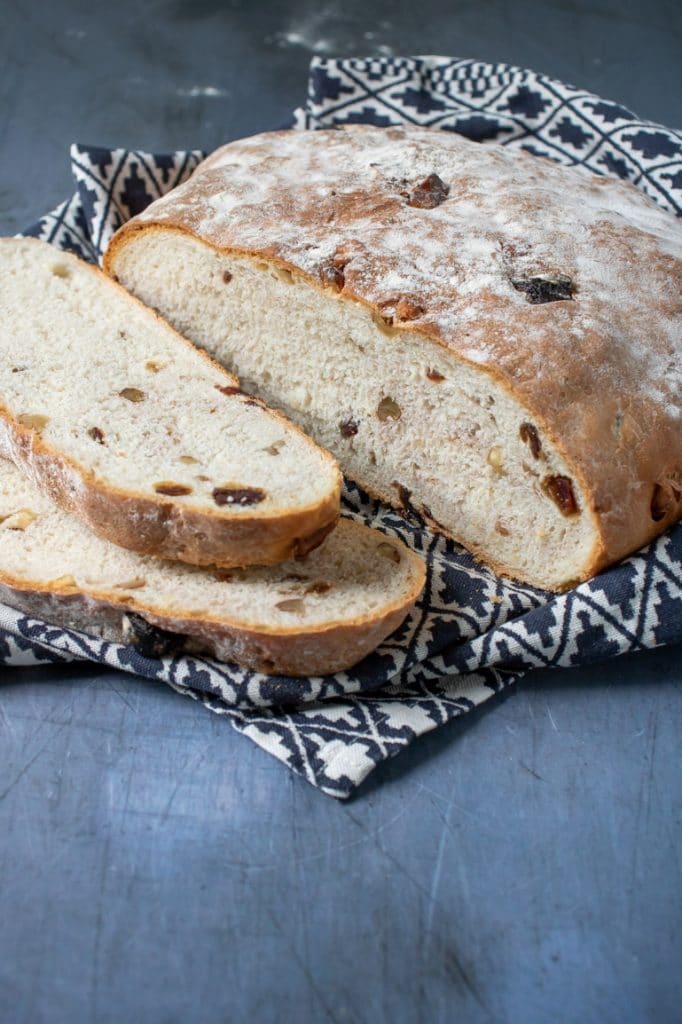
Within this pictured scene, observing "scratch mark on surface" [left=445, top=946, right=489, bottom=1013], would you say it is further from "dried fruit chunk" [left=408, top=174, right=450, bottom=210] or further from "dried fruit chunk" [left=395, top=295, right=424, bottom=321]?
"dried fruit chunk" [left=408, top=174, right=450, bottom=210]

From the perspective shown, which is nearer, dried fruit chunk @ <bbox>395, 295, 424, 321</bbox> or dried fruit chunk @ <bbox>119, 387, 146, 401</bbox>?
dried fruit chunk @ <bbox>395, 295, 424, 321</bbox>

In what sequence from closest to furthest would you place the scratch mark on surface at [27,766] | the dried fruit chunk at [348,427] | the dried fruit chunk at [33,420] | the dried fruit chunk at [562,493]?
the scratch mark on surface at [27,766] → the dried fruit chunk at [562,493] → the dried fruit chunk at [33,420] → the dried fruit chunk at [348,427]

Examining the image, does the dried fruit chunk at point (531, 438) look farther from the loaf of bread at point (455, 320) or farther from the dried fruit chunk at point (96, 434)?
the dried fruit chunk at point (96, 434)

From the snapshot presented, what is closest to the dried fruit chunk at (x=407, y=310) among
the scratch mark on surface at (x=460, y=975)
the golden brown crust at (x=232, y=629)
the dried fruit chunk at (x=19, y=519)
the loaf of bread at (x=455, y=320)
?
the loaf of bread at (x=455, y=320)

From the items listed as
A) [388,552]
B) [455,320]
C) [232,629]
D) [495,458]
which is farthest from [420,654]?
[455,320]

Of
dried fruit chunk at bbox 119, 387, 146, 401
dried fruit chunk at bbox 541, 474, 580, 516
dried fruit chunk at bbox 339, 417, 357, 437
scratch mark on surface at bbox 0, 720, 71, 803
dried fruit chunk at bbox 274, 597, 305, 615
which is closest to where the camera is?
scratch mark on surface at bbox 0, 720, 71, 803

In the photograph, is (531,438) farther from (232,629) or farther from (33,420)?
(33,420)

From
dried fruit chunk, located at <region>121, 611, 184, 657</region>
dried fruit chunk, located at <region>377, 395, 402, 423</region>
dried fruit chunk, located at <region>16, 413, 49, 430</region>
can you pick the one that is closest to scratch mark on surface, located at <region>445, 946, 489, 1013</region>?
dried fruit chunk, located at <region>121, 611, 184, 657</region>

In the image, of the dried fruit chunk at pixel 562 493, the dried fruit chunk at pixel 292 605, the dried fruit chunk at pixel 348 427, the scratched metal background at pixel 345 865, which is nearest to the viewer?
the scratched metal background at pixel 345 865
